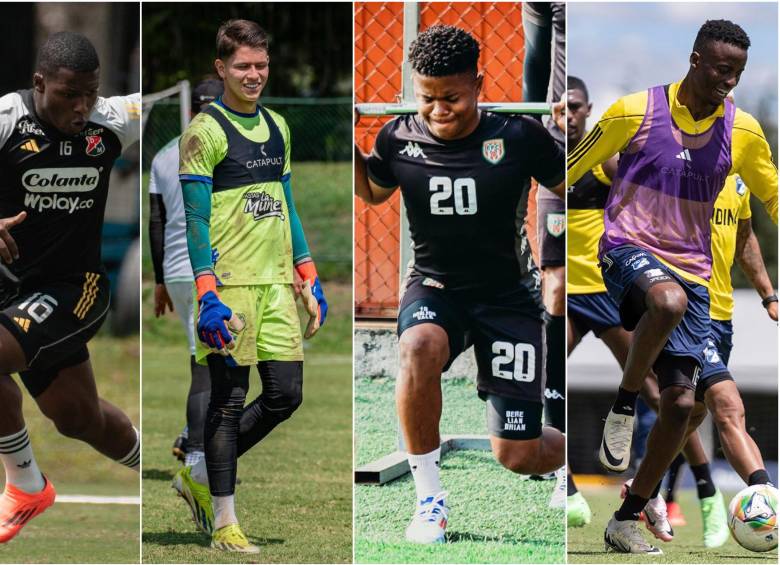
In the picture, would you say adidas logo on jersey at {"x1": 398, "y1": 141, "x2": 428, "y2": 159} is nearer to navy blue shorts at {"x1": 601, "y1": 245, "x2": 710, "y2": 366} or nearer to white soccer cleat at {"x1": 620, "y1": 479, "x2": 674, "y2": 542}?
navy blue shorts at {"x1": 601, "y1": 245, "x2": 710, "y2": 366}

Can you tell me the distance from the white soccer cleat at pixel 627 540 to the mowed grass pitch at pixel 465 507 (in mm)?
538

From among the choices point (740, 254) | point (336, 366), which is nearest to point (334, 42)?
point (336, 366)

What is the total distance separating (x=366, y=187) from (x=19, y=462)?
225 centimetres

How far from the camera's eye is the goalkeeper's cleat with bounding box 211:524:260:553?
6.55 metres

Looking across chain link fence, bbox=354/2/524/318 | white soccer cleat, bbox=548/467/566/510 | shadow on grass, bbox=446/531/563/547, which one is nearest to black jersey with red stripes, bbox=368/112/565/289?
chain link fence, bbox=354/2/524/318

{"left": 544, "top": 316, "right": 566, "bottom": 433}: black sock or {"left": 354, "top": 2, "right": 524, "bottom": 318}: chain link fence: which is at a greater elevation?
{"left": 354, "top": 2, "right": 524, "bottom": 318}: chain link fence

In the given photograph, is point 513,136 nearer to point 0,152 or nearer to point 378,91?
point 378,91

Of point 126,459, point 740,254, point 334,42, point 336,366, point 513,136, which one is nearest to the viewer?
point 513,136

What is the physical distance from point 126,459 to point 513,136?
2629 millimetres

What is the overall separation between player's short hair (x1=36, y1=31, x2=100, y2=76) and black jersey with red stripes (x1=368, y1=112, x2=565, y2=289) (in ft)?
4.89

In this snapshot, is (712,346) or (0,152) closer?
(0,152)

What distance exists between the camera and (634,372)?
684 centimetres

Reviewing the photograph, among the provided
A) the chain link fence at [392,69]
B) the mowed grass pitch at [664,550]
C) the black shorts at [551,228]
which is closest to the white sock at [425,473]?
the chain link fence at [392,69]

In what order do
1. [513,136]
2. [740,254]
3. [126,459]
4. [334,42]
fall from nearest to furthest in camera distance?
[513,136] → [126,459] → [740,254] → [334,42]
